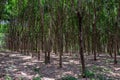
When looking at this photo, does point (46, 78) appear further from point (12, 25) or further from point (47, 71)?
point (12, 25)

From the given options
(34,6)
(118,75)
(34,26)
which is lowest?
(118,75)

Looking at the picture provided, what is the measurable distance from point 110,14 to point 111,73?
13.1 metres

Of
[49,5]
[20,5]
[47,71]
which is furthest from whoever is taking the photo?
[20,5]

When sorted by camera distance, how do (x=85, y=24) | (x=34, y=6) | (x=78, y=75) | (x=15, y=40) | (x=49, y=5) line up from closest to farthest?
(x=78, y=75) → (x=49, y=5) → (x=34, y=6) → (x=85, y=24) → (x=15, y=40)

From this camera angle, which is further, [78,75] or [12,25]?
[12,25]

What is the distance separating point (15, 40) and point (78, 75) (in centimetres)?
2174

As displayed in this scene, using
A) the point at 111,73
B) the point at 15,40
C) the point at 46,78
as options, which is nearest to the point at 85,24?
the point at 15,40

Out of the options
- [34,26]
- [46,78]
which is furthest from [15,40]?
[46,78]

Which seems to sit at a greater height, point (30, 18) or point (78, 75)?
point (30, 18)

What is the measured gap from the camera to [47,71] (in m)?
15.5

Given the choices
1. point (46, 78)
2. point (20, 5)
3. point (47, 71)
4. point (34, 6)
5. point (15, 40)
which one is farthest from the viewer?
point (15, 40)

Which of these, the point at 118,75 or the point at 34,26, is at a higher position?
the point at 34,26

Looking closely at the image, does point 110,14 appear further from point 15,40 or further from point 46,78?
point 46,78

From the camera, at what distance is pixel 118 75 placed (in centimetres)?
1557
